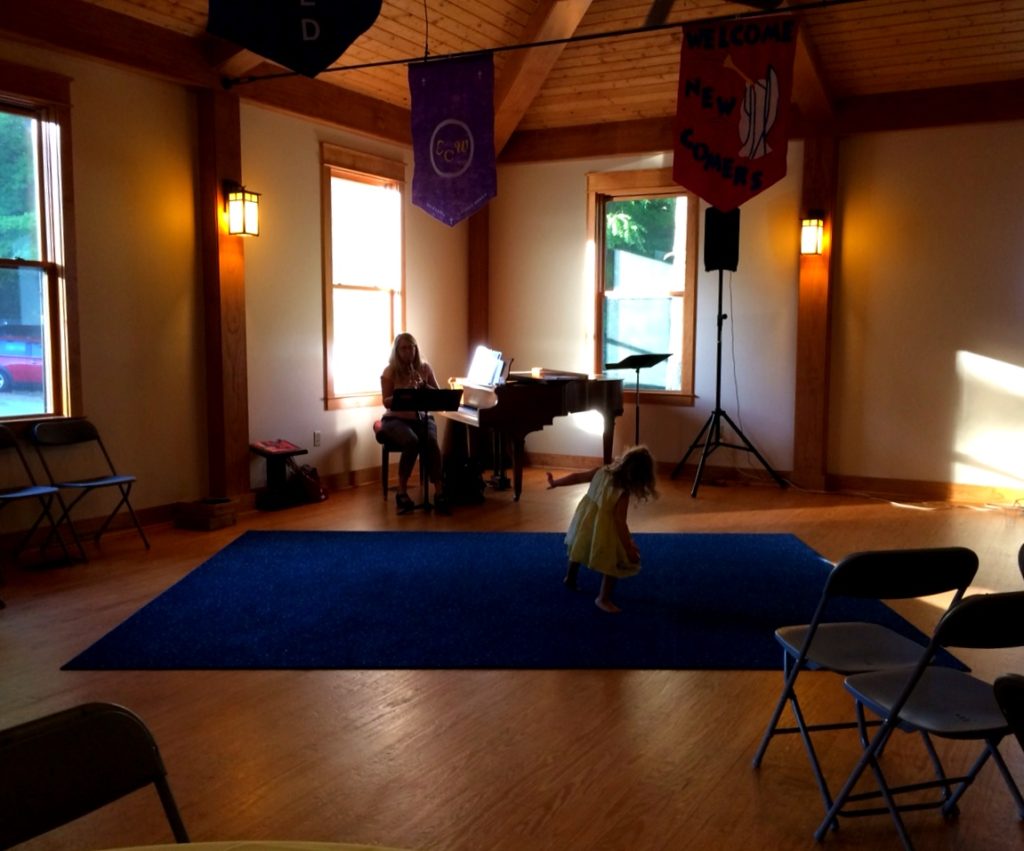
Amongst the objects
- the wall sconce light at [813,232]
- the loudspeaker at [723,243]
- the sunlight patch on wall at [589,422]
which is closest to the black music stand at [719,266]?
the loudspeaker at [723,243]

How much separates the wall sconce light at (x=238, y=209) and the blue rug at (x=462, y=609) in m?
2.22

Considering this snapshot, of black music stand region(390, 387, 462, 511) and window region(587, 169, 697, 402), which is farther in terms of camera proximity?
window region(587, 169, 697, 402)

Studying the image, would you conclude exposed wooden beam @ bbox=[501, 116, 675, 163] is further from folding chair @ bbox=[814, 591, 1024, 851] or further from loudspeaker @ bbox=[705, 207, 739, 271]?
folding chair @ bbox=[814, 591, 1024, 851]

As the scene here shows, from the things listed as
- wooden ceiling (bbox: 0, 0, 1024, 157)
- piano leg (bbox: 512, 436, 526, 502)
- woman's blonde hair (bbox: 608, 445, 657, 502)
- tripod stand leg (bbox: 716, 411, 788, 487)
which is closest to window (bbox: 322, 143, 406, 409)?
wooden ceiling (bbox: 0, 0, 1024, 157)

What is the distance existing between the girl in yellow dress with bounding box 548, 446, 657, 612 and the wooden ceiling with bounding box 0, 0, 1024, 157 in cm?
335

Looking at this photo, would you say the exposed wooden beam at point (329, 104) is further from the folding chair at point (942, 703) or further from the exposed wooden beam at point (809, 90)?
the folding chair at point (942, 703)

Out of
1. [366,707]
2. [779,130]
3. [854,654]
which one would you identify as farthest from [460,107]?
[854,654]

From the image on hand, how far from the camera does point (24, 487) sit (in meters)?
5.46

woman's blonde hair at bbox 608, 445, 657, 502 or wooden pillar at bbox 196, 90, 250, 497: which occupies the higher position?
wooden pillar at bbox 196, 90, 250, 497

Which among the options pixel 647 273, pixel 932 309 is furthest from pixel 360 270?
pixel 932 309

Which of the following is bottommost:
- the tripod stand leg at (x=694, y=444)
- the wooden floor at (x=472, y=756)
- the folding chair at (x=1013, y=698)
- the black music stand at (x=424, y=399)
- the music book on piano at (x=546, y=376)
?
the wooden floor at (x=472, y=756)

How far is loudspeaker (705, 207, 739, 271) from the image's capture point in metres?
7.83

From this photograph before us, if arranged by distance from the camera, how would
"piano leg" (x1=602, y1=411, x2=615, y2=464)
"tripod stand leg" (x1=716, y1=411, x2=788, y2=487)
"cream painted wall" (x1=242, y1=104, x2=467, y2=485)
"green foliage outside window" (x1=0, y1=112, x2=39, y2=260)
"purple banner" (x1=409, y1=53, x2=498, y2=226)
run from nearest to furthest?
"green foliage outside window" (x1=0, y1=112, x2=39, y2=260), "purple banner" (x1=409, y1=53, x2=498, y2=226), "cream painted wall" (x1=242, y1=104, x2=467, y2=485), "piano leg" (x1=602, y1=411, x2=615, y2=464), "tripod stand leg" (x1=716, y1=411, x2=788, y2=487)

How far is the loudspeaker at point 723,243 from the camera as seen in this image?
7.83 m
